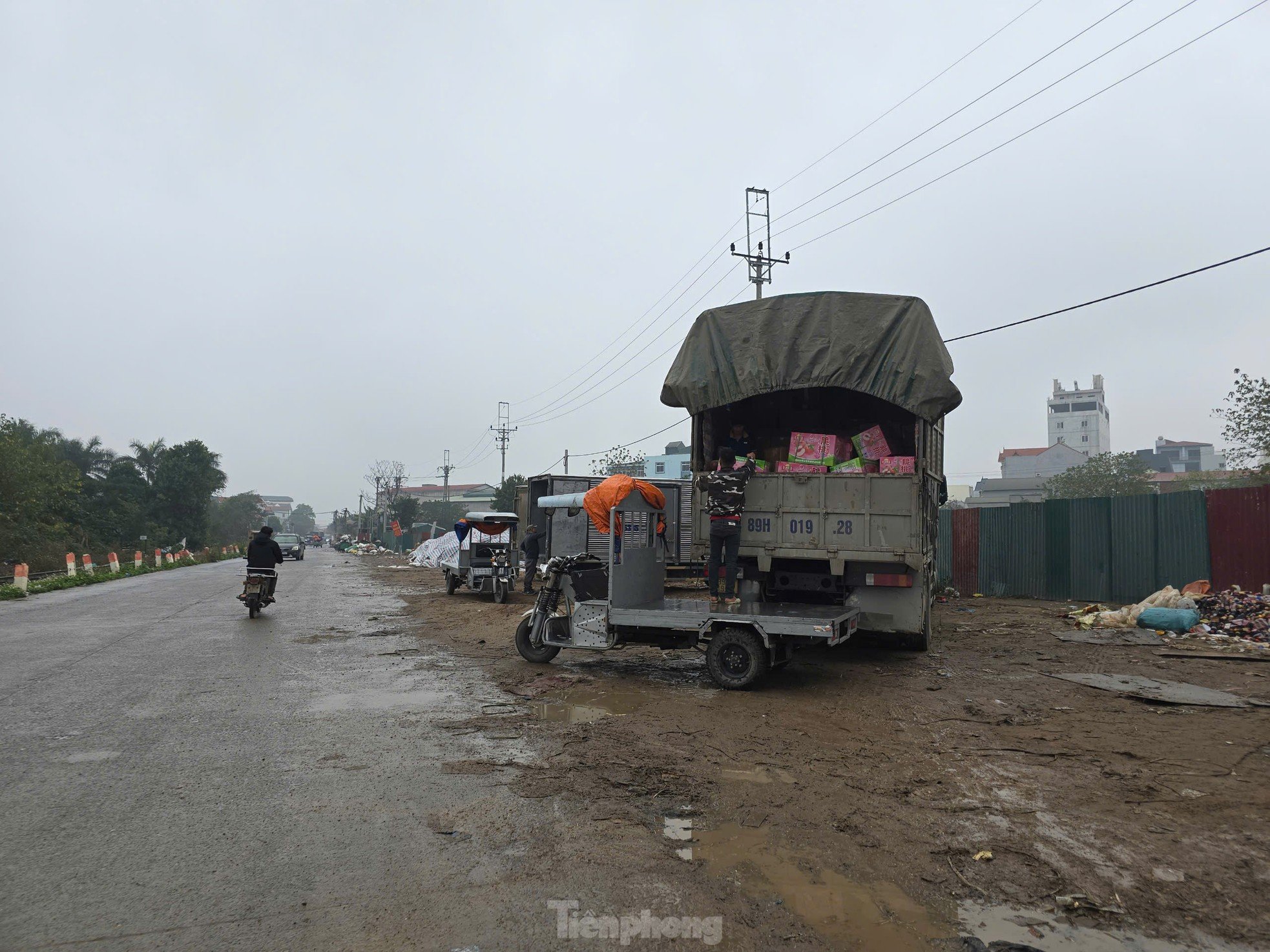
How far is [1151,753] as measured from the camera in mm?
5305

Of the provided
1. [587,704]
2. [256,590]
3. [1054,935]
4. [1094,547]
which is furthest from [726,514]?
[1094,547]

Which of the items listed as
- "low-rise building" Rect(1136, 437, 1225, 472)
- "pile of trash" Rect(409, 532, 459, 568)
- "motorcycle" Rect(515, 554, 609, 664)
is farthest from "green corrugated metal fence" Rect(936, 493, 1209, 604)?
"low-rise building" Rect(1136, 437, 1225, 472)

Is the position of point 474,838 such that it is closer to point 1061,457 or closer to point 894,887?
point 894,887

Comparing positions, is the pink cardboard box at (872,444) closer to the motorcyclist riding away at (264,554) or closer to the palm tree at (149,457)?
the motorcyclist riding away at (264,554)

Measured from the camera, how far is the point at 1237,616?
1058 centimetres

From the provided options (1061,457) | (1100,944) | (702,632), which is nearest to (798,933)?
(1100,944)

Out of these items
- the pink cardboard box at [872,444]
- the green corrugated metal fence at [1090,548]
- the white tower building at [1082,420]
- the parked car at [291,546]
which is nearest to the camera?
the pink cardboard box at [872,444]

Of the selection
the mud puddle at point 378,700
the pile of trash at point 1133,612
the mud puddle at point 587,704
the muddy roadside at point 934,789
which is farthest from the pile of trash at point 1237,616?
the mud puddle at point 378,700

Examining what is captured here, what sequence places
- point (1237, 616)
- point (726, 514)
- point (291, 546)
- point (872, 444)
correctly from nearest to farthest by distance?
point (726, 514) < point (872, 444) < point (1237, 616) < point (291, 546)

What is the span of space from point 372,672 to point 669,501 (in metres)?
11.1

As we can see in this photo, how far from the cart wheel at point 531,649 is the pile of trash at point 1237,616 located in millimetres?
8614

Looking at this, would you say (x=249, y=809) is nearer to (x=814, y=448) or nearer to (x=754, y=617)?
(x=754, y=617)

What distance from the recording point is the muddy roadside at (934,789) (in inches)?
130

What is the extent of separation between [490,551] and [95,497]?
50.2 meters
